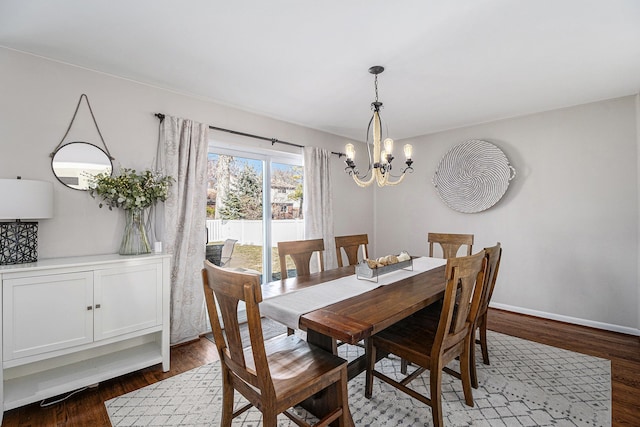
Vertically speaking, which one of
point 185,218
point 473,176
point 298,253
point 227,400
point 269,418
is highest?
point 473,176

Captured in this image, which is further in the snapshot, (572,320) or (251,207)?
(251,207)

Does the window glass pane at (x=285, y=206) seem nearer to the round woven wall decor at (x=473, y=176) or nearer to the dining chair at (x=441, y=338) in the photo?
the round woven wall decor at (x=473, y=176)

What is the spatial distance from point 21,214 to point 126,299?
86 centimetres

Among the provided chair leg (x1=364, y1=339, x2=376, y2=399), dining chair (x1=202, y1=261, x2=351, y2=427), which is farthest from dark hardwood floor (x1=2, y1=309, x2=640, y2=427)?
chair leg (x1=364, y1=339, x2=376, y2=399)

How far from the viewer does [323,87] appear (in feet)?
9.49

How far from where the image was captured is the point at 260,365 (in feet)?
4.15

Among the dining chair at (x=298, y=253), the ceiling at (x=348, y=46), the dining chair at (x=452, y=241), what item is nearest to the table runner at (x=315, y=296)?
the dining chair at (x=298, y=253)

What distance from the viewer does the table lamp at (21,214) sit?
1894 mm

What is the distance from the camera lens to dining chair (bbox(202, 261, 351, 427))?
126 cm

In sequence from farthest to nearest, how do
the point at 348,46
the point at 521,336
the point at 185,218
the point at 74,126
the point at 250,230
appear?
the point at 250,230, the point at 521,336, the point at 185,218, the point at 74,126, the point at 348,46

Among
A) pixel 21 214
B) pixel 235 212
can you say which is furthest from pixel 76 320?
pixel 235 212

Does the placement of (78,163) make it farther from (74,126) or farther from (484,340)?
(484,340)

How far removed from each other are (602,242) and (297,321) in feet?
11.8

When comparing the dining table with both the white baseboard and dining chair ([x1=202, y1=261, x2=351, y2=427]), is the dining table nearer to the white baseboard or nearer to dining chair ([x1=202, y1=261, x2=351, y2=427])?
dining chair ([x1=202, y1=261, x2=351, y2=427])
